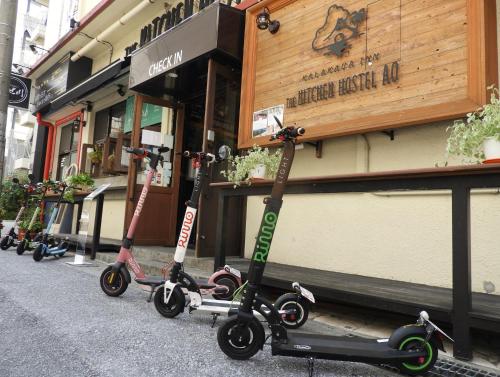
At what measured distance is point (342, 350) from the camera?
2.06 metres

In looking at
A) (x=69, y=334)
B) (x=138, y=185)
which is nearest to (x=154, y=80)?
(x=138, y=185)

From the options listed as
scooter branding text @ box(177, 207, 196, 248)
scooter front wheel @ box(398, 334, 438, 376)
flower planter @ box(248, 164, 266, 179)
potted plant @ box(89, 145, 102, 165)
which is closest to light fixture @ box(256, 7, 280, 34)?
flower planter @ box(248, 164, 266, 179)

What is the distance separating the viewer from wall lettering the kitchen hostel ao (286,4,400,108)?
12.9 ft

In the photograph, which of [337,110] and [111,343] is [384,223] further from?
[111,343]

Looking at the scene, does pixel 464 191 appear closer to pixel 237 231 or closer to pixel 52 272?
pixel 237 231

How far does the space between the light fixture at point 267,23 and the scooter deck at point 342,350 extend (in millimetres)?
4072

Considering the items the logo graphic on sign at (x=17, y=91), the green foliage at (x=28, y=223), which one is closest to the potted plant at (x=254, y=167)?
the green foliage at (x=28, y=223)

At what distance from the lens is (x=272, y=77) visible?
5070mm

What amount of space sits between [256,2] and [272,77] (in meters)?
1.22

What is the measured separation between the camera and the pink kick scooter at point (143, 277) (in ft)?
10.9

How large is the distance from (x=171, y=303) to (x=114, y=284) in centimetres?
102

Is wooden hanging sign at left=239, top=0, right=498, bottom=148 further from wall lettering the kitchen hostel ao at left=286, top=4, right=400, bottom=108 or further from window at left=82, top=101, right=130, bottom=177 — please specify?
window at left=82, top=101, right=130, bottom=177

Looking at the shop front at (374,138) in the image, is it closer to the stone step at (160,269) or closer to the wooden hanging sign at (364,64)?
the wooden hanging sign at (364,64)

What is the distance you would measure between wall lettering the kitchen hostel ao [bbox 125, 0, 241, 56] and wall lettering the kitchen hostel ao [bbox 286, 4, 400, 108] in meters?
2.45
